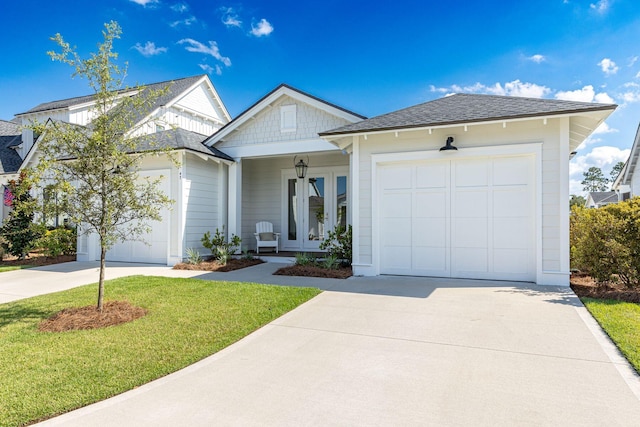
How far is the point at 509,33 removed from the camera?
32.1 ft

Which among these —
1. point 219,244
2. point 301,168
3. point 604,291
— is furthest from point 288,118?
point 604,291

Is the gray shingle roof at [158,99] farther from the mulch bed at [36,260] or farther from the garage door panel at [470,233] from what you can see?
the garage door panel at [470,233]

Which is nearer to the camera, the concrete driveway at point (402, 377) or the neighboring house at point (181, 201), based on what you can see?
the concrete driveway at point (402, 377)

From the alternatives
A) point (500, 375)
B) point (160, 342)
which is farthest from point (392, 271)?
point (160, 342)

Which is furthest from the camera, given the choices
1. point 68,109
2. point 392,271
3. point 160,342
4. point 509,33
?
point 68,109

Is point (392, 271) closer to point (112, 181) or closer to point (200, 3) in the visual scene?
point (112, 181)

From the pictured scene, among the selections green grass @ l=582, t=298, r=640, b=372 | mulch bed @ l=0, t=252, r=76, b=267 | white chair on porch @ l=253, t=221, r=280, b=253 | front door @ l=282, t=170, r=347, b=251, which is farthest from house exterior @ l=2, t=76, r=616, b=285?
green grass @ l=582, t=298, r=640, b=372

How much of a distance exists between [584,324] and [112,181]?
21.4 feet

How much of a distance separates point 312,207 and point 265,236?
1.92 meters

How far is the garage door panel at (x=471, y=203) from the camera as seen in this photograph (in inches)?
277

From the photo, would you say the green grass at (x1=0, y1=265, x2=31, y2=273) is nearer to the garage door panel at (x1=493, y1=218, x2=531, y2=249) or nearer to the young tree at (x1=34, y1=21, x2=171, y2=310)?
the young tree at (x1=34, y1=21, x2=171, y2=310)

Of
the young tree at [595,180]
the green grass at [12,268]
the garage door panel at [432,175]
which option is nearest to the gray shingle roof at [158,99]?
the green grass at [12,268]

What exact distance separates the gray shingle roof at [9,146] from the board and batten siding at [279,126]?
38.0 ft

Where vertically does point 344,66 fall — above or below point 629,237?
above
